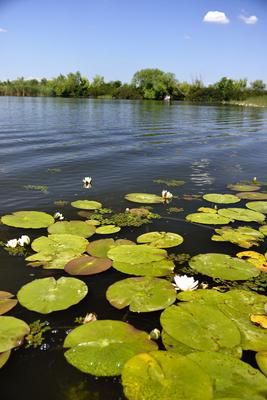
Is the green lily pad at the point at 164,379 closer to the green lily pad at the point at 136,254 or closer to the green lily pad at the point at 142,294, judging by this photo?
the green lily pad at the point at 142,294

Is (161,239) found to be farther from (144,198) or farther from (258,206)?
(258,206)

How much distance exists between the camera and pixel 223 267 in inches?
147

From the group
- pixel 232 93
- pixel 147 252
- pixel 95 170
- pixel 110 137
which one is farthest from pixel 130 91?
pixel 147 252

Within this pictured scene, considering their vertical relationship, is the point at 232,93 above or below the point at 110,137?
above

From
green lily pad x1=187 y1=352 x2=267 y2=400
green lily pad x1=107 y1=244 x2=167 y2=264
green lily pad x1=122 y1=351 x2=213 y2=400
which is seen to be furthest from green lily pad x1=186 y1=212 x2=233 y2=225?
green lily pad x1=122 y1=351 x2=213 y2=400

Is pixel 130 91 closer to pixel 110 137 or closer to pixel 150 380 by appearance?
pixel 110 137

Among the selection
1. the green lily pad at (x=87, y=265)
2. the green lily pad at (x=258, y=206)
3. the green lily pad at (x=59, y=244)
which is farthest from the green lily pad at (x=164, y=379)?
the green lily pad at (x=258, y=206)

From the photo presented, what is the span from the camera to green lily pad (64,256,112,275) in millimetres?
3607

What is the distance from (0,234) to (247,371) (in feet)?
11.7

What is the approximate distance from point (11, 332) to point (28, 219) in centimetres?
263

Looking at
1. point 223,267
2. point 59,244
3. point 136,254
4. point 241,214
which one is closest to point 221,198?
point 241,214

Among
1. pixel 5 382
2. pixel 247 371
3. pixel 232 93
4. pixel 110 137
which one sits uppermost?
pixel 232 93

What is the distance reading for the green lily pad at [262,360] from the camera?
2.30 m

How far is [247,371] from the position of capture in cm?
221
